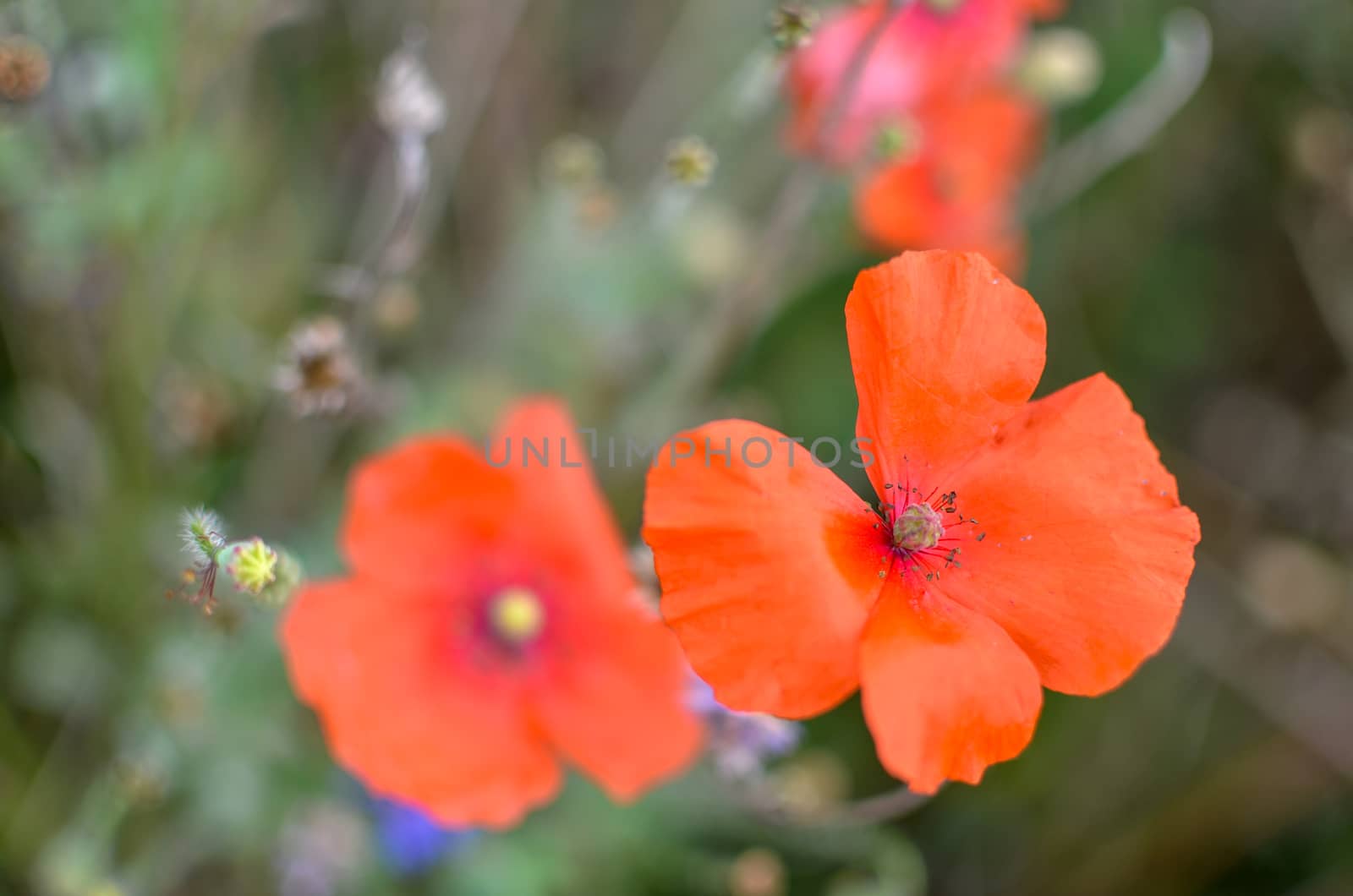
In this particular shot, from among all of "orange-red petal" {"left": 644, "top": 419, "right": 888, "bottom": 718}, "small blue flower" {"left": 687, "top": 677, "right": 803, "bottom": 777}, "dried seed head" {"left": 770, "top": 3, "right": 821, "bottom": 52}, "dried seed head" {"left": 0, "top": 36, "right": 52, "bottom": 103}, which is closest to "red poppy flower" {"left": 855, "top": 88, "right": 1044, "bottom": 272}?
"dried seed head" {"left": 770, "top": 3, "right": 821, "bottom": 52}

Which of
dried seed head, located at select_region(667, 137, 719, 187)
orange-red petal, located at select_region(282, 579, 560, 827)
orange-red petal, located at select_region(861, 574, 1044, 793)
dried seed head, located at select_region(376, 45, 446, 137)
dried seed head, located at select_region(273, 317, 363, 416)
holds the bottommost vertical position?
orange-red petal, located at select_region(282, 579, 560, 827)

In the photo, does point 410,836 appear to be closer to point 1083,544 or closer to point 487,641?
point 487,641

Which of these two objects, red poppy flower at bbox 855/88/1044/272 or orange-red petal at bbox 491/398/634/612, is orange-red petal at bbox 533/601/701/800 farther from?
red poppy flower at bbox 855/88/1044/272

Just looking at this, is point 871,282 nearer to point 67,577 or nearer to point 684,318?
point 684,318

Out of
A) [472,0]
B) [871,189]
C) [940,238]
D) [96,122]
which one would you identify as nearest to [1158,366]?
[940,238]

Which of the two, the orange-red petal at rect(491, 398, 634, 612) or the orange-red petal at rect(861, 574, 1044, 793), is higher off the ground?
the orange-red petal at rect(861, 574, 1044, 793)

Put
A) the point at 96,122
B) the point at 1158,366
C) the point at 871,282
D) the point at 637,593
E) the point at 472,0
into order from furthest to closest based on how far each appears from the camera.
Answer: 1. the point at 1158,366
2. the point at 472,0
3. the point at 96,122
4. the point at 637,593
5. the point at 871,282

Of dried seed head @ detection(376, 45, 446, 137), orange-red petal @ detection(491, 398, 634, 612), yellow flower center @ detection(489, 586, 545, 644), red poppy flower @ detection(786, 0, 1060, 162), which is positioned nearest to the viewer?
dried seed head @ detection(376, 45, 446, 137)
